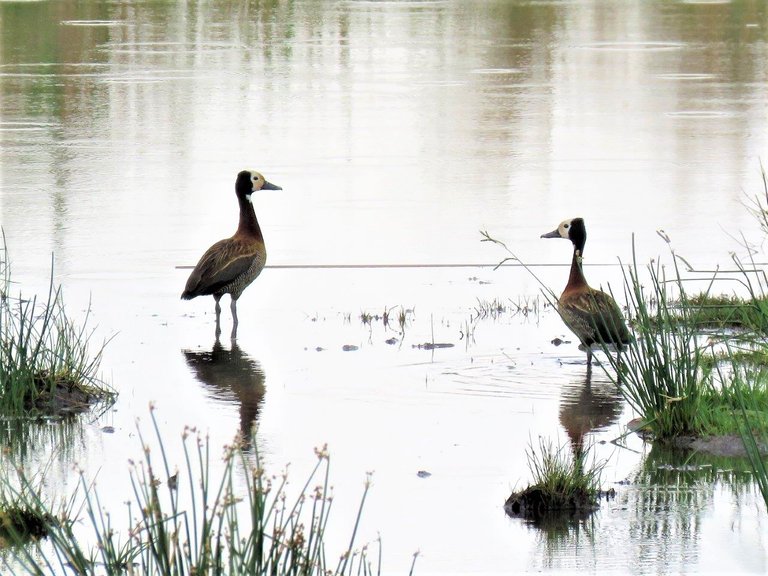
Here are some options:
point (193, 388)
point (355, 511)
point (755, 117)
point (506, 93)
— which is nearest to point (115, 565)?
point (355, 511)

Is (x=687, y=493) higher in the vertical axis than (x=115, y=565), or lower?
lower

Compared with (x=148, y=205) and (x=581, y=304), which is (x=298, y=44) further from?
(x=581, y=304)

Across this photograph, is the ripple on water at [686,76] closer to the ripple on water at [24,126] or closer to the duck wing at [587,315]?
the ripple on water at [24,126]

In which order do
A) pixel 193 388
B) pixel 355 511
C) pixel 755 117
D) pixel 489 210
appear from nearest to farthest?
pixel 355 511 → pixel 193 388 → pixel 489 210 → pixel 755 117

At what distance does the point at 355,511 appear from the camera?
6348 millimetres

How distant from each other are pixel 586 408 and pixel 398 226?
601 cm

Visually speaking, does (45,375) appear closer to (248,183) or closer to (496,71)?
(248,183)

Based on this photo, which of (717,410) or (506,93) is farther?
(506,93)

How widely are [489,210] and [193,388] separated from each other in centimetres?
650

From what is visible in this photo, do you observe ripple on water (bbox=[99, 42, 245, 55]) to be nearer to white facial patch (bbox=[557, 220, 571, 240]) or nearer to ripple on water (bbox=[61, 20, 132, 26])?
ripple on water (bbox=[61, 20, 132, 26])

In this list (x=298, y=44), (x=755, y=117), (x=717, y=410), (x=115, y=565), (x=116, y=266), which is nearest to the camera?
(x=115, y=565)

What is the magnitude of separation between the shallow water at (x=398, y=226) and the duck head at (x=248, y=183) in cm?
77

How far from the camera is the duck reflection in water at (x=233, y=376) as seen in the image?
8148 millimetres

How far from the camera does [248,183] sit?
36.9ft
